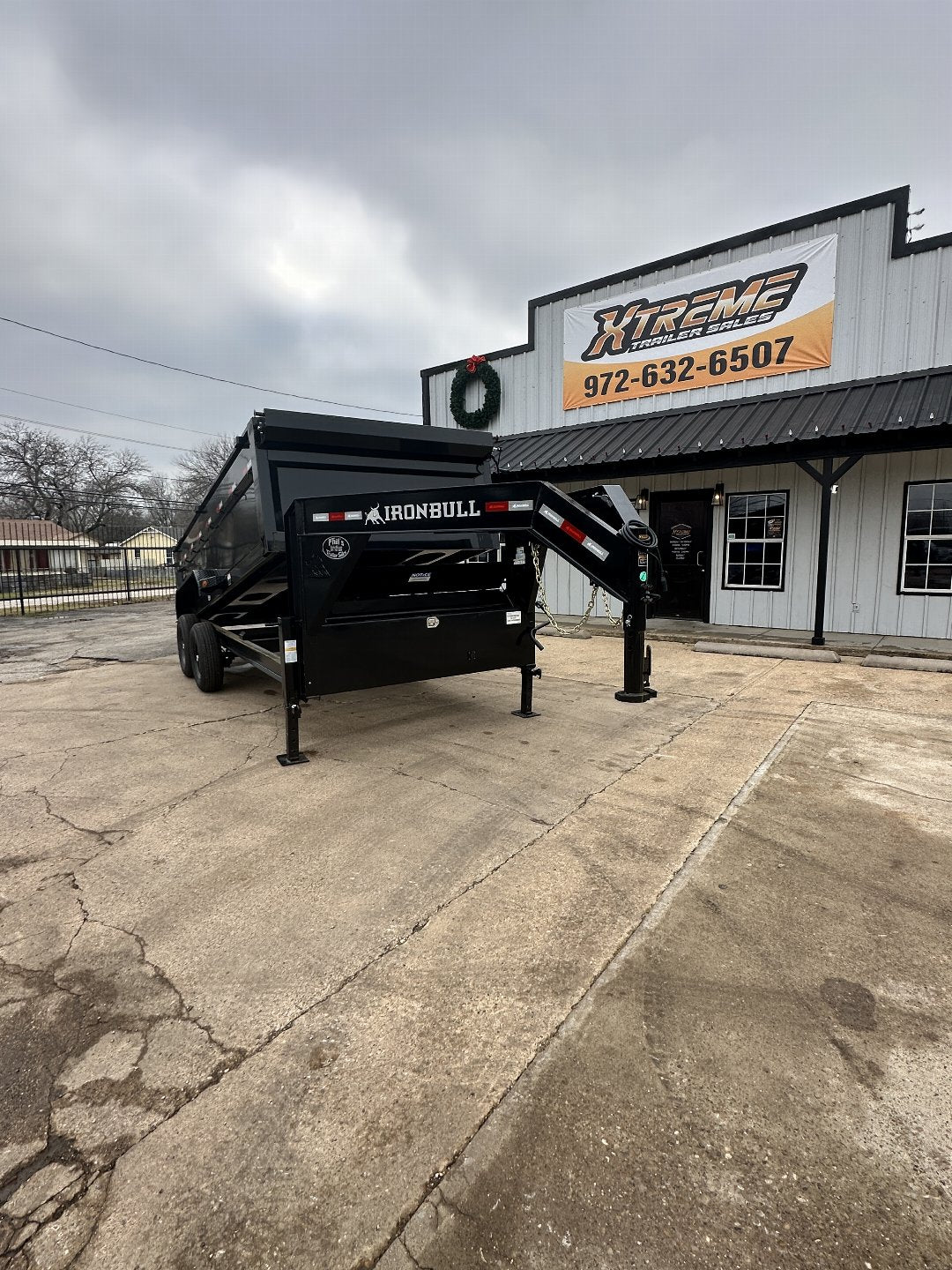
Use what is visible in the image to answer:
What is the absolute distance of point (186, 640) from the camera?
779 cm

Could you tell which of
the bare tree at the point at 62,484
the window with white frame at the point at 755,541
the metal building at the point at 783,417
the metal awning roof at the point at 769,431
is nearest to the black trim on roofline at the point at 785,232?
the metal building at the point at 783,417

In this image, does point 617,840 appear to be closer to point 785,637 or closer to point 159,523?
point 785,637

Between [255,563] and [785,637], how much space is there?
807 centimetres

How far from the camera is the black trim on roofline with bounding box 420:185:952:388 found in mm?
9242

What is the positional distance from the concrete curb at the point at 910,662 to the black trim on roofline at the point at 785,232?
592 centimetres

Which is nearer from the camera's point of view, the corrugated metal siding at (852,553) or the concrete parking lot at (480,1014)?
the concrete parking lot at (480,1014)

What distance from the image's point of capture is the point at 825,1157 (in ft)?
5.21

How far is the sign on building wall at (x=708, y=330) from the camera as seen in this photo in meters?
10.1

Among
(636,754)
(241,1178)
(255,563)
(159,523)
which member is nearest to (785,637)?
(636,754)

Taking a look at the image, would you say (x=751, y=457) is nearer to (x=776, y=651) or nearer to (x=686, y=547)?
(x=686, y=547)

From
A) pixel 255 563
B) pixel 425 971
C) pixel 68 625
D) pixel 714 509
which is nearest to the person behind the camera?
pixel 425 971

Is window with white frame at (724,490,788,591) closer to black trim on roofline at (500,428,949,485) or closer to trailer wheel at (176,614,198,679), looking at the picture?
black trim on roofline at (500,428,949,485)

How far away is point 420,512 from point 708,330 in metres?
9.29

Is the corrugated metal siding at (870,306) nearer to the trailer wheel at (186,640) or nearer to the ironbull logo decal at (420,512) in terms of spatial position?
the ironbull logo decal at (420,512)
